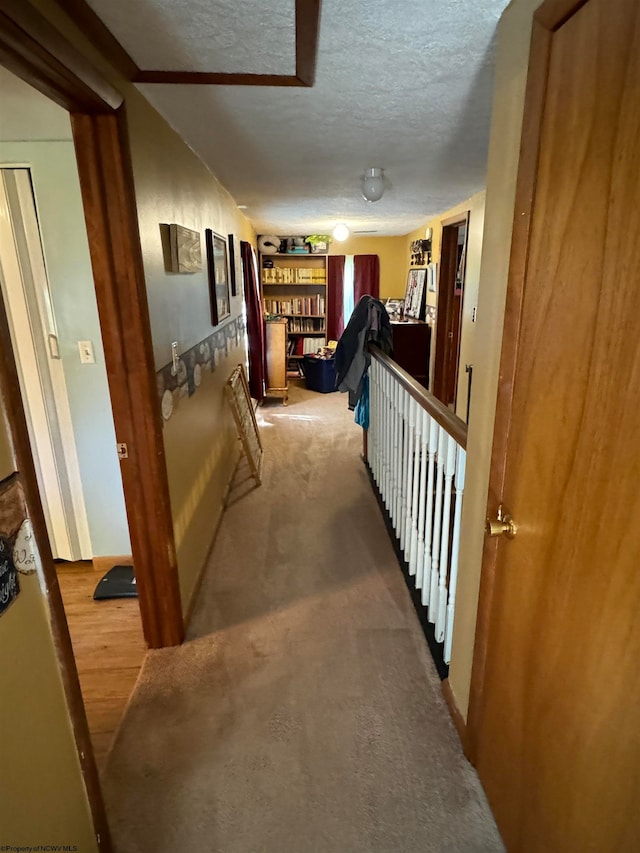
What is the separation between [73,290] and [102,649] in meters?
1.58

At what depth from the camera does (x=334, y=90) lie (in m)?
1.53

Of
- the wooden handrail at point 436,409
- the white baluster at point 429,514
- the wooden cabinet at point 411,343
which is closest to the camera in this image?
the wooden handrail at point 436,409

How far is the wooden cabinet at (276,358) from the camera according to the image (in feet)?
18.3

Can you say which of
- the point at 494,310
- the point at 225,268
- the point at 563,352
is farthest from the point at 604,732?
the point at 225,268

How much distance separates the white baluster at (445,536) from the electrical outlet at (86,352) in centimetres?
169

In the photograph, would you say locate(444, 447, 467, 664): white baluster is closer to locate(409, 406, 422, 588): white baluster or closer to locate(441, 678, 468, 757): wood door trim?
locate(441, 678, 468, 757): wood door trim

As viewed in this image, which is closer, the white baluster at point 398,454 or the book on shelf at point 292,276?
the white baluster at point 398,454

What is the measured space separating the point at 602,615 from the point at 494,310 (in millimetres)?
749

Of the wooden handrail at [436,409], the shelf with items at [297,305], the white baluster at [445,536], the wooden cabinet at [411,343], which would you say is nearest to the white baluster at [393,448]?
the wooden handrail at [436,409]

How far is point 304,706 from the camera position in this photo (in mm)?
1636

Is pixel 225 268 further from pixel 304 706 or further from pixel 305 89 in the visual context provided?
pixel 304 706

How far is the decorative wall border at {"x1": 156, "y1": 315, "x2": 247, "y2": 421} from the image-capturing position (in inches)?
72.4

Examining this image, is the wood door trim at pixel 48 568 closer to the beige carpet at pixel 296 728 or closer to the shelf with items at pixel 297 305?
the beige carpet at pixel 296 728

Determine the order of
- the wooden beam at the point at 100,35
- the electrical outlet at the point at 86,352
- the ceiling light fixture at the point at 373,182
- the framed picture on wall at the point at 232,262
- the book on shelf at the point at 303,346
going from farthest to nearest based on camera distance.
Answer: the book on shelf at the point at 303,346, the framed picture on wall at the point at 232,262, the ceiling light fixture at the point at 373,182, the electrical outlet at the point at 86,352, the wooden beam at the point at 100,35
